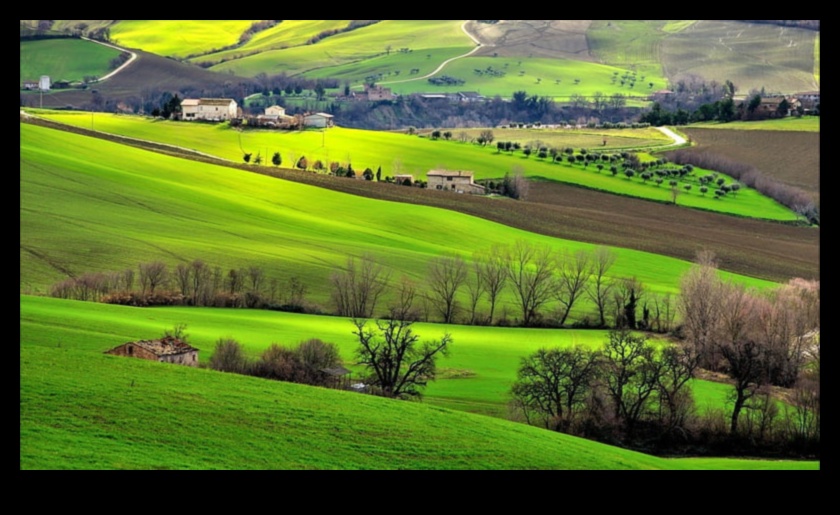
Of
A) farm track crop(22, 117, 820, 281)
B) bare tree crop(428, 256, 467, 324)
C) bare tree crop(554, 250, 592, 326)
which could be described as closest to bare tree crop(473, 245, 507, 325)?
bare tree crop(428, 256, 467, 324)

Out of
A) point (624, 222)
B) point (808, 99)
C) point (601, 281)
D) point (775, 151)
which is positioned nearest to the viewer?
point (601, 281)

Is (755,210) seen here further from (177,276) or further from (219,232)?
(177,276)

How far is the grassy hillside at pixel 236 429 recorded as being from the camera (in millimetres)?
21641

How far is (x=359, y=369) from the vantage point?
33.9 m

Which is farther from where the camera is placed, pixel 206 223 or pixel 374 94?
pixel 374 94

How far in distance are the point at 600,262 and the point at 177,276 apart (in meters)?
18.6

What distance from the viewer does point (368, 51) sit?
504 feet

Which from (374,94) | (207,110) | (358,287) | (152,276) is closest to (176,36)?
(374,94)

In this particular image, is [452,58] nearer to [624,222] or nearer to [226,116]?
[226,116]

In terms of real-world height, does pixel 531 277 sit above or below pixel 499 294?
above

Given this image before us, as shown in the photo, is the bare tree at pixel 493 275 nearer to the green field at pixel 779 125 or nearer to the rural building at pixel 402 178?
the rural building at pixel 402 178

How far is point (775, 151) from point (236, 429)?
6755 cm

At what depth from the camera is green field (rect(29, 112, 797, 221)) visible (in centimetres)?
7200
